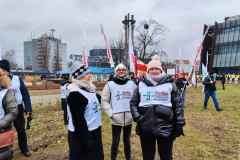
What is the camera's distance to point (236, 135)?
15.5 feet

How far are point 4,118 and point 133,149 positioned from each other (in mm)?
2782

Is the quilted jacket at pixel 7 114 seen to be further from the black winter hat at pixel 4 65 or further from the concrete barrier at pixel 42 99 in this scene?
the concrete barrier at pixel 42 99

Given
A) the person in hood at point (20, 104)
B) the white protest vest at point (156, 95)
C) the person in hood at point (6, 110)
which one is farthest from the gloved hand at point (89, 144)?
the person in hood at point (20, 104)

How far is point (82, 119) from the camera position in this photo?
2.18m

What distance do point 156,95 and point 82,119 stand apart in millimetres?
1103

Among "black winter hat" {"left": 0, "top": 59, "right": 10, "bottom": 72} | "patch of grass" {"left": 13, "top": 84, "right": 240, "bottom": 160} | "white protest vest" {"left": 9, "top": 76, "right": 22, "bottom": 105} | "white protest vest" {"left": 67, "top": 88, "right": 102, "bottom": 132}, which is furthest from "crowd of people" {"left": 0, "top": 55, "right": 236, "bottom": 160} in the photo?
"patch of grass" {"left": 13, "top": 84, "right": 240, "bottom": 160}

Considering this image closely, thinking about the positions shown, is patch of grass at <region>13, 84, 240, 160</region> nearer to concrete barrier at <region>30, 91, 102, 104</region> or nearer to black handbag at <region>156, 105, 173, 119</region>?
black handbag at <region>156, 105, 173, 119</region>

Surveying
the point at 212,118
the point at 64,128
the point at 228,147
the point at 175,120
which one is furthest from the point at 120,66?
the point at 212,118

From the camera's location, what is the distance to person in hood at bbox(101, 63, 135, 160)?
313 cm

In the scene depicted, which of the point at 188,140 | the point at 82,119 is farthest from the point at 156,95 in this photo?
the point at 188,140

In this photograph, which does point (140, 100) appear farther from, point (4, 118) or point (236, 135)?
point (236, 135)

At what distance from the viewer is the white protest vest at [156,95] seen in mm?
2453

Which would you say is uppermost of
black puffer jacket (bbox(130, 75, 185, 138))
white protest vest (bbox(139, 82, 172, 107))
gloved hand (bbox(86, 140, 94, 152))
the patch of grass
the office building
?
the office building

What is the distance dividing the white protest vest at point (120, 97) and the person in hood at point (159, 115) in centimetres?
57
